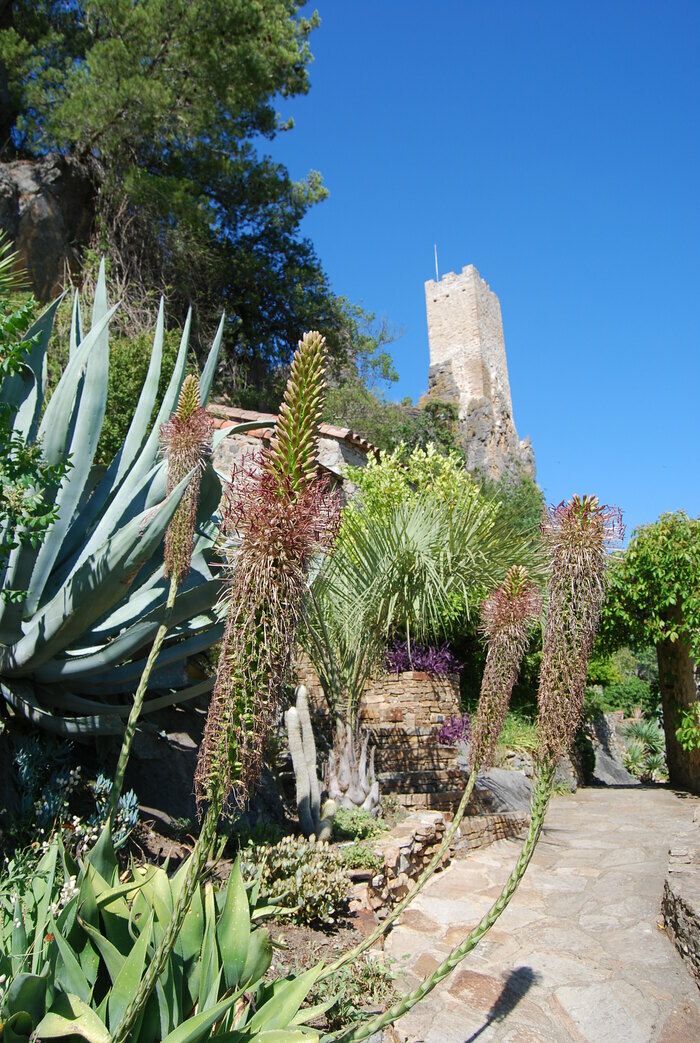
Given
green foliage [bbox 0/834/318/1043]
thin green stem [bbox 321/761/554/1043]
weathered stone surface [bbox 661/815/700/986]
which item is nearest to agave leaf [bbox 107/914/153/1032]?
green foliage [bbox 0/834/318/1043]

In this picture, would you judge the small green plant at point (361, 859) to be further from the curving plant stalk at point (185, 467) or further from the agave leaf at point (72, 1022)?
the agave leaf at point (72, 1022)

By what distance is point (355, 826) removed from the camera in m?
6.00

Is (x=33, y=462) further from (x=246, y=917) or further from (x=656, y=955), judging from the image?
(x=656, y=955)

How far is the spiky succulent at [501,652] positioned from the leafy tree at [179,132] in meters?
11.1

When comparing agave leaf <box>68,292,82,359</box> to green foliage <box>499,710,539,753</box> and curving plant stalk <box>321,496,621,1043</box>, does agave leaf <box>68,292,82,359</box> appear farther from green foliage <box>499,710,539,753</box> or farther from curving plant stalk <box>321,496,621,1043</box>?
green foliage <box>499,710,539,753</box>

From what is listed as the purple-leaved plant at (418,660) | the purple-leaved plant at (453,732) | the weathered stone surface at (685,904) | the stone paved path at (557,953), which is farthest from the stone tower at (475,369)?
the weathered stone surface at (685,904)

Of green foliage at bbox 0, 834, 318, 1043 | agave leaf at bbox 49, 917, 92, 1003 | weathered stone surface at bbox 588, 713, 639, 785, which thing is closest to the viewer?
green foliage at bbox 0, 834, 318, 1043

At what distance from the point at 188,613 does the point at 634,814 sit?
712 centimetres

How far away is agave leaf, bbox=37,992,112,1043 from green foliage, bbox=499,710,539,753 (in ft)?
28.4

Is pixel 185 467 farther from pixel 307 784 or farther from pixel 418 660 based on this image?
pixel 418 660

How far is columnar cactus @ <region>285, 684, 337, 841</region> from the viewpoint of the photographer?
18.5 feet

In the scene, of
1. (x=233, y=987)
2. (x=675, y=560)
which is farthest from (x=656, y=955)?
(x=675, y=560)

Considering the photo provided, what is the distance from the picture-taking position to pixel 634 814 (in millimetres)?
8852

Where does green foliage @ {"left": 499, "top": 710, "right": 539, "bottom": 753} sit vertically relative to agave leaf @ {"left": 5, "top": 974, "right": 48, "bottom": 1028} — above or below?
below
